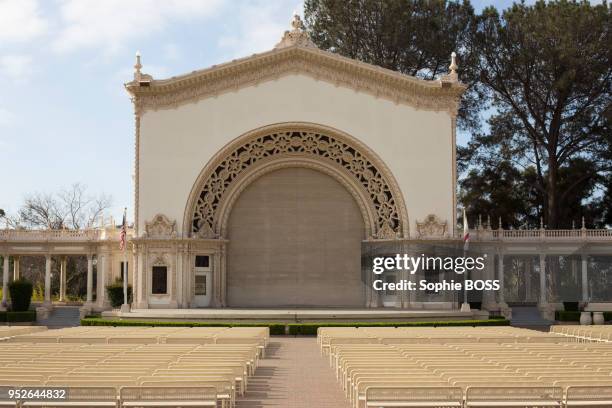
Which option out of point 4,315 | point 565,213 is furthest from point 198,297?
point 565,213

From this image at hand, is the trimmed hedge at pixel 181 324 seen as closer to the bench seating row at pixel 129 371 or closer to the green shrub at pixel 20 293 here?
the green shrub at pixel 20 293

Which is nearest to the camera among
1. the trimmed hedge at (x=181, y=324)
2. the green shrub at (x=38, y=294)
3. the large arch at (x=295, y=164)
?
the trimmed hedge at (x=181, y=324)

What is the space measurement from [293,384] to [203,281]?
2816 cm

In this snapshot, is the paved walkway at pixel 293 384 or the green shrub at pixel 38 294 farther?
the green shrub at pixel 38 294

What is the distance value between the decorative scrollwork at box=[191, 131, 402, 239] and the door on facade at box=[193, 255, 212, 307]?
4.66 ft

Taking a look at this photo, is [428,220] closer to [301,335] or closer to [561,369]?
[301,335]

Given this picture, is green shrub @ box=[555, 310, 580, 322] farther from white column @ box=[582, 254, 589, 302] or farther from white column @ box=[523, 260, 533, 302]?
white column @ box=[523, 260, 533, 302]

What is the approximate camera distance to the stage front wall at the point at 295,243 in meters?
45.1

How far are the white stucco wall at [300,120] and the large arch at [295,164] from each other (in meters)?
0.46

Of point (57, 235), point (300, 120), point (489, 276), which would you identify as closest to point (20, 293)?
point (57, 235)

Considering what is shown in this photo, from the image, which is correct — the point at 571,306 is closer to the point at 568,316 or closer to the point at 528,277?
the point at 568,316

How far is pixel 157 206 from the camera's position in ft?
142

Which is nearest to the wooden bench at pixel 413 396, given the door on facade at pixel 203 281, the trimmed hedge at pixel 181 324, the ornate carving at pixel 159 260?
the trimmed hedge at pixel 181 324

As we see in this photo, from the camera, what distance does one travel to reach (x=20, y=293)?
4491 centimetres
